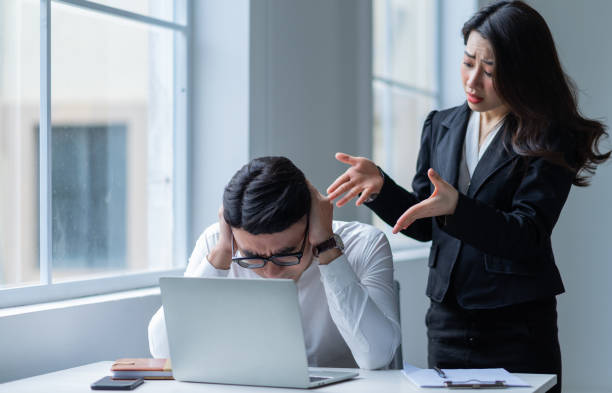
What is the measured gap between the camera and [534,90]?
205 centimetres

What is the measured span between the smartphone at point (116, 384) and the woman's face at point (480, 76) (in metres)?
1.10

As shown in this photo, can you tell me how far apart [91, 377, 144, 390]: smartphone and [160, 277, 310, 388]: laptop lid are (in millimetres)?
98

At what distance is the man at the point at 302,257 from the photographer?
6.29ft

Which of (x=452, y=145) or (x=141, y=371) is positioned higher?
(x=452, y=145)

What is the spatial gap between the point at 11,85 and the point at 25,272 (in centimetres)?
53

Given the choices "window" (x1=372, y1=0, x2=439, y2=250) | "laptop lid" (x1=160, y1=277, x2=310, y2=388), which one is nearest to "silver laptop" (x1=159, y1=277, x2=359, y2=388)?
"laptop lid" (x1=160, y1=277, x2=310, y2=388)

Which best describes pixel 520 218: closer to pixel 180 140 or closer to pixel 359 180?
pixel 359 180

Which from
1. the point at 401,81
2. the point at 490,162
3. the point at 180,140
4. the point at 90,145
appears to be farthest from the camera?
the point at 401,81

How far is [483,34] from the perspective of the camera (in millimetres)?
2066

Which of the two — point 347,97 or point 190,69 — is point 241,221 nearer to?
point 190,69

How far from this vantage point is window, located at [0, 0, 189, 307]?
223 cm

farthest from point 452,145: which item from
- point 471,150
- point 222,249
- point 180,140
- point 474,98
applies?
point 180,140

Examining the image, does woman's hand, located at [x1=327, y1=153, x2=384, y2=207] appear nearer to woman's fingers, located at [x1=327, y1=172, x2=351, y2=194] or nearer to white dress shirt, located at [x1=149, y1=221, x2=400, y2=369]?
woman's fingers, located at [x1=327, y1=172, x2=351, y2=194]

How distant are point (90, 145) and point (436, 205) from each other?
4.01 feet
